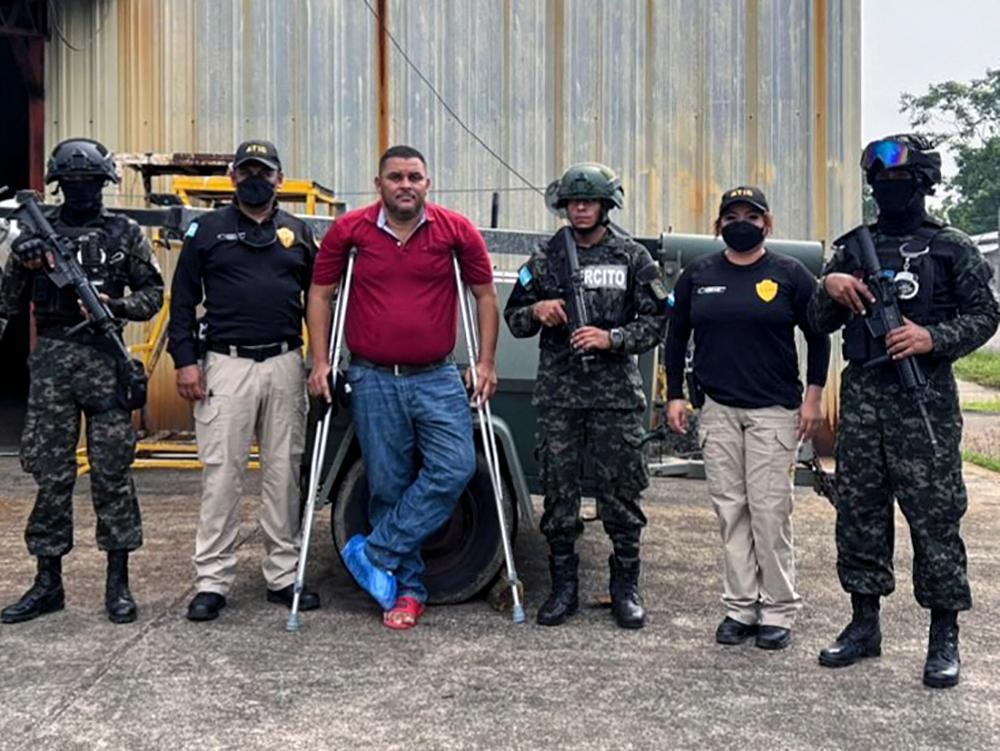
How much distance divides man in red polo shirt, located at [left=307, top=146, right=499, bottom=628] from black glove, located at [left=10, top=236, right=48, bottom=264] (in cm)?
114

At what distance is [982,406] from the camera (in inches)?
679

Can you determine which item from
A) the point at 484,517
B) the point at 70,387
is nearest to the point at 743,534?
the point at 484,517

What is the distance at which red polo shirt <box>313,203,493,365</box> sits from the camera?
441 centimetres

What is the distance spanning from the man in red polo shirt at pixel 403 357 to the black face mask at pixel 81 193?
104 cm

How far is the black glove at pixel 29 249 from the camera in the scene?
4320 mm

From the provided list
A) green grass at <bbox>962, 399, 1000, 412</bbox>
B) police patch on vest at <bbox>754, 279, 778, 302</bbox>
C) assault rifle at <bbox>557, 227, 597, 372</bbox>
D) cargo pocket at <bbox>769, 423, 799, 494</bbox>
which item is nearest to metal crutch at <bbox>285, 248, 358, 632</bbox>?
assault rifle at <bbox>557, 227, 597, 372</bbox>

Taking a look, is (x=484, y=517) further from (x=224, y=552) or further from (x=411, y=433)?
(x=224, y=552)

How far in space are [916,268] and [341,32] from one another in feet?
23.9

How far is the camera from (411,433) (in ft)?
14.7

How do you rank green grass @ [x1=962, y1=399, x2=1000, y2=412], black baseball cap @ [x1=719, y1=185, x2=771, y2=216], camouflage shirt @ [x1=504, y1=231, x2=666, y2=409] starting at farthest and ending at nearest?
green grass @ [x1=962, y1=399, x2=1000, y2=412], camouflage shirt @ [x1=504, y1=231, x2=666, y2=409], black baseball cap @ [x1=719, y1=185, x2=771, y2=216]

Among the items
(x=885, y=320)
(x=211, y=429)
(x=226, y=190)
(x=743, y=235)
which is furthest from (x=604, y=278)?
(x=226, y=190)

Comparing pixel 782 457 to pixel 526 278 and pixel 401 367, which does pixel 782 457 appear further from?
pixel 401 367

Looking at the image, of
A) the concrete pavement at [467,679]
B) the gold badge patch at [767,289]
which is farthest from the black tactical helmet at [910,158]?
the concrete pavement at [467,679]

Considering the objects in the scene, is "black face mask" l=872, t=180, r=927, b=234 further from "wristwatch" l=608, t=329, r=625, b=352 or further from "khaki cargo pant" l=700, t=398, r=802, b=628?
"wristwatch" l=608, t=329, r=625, b=352
